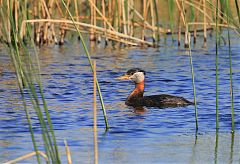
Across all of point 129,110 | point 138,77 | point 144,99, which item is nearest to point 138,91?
point 138,77

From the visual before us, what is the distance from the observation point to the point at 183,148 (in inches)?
290

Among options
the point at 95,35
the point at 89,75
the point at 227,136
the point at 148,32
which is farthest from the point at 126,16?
the point at 227,136

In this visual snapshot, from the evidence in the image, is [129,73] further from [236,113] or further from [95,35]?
[95,35]

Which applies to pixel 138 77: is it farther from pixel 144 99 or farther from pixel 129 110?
pixel 129 110

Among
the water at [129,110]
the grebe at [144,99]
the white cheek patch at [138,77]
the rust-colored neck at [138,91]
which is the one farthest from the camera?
the white cheek patch at [138,77]

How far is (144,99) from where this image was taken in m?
10.8

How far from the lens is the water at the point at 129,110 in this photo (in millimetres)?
7191

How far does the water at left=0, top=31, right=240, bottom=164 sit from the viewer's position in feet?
23.6

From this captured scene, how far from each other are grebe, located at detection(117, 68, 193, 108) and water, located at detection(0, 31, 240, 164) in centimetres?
14

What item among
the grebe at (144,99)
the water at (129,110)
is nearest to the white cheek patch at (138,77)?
the grebe at (144,99)

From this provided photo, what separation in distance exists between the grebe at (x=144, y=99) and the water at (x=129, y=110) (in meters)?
0.14

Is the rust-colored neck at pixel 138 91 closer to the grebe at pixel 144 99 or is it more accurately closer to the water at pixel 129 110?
the grebe at pixel 144 99

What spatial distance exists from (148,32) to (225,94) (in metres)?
8.54

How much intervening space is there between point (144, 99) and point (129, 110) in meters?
0.53
